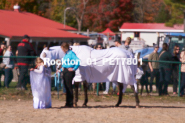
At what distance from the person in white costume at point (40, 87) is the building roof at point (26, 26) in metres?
19.1

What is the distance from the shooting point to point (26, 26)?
3775 centimetres

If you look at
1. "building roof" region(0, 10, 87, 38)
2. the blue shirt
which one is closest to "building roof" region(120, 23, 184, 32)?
"building roof" region(0, 10, 87, 38)

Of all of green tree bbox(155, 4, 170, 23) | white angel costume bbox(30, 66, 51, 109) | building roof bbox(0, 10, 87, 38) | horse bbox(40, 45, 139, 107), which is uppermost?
green tree bbox(155, 4, 170, 23)

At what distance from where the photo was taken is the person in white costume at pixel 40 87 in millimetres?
11672

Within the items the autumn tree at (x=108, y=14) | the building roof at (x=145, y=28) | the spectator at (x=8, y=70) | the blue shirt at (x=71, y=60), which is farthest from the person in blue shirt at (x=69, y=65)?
the autumn tree at (x=108, y=14)

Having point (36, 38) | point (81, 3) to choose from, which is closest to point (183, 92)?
point (36, 38)

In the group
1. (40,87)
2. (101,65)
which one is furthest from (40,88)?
(101,65)

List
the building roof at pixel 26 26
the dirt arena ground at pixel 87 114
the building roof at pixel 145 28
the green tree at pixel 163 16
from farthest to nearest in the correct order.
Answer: the green tree at pixel 163 16
the building roof at pixel 145 28
the building roof at pixel 26 26
the dirt arena ground at pixel 87 114

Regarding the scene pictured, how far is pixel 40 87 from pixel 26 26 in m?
26.7

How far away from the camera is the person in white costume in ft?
38.3

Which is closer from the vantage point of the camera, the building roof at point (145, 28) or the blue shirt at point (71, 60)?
the blue shirt at point (71, 60)

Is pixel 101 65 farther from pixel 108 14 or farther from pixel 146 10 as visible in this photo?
pixel 146 10

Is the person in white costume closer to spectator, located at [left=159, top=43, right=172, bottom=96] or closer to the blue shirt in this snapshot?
the blue shirt

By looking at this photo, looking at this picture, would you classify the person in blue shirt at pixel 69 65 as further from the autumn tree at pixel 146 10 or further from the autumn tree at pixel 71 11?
the autumn tree at pixel 146 10
